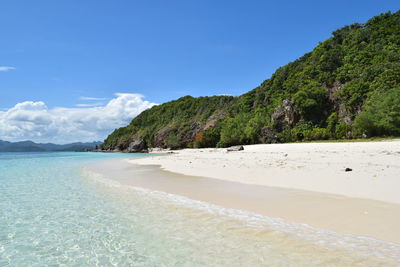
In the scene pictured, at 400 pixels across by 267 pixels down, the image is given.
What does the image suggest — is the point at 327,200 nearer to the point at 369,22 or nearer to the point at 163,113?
the point at 369,22

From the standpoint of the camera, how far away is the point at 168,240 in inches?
218

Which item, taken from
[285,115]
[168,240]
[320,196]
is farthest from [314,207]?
[285,115]

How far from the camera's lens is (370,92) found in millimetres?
48031

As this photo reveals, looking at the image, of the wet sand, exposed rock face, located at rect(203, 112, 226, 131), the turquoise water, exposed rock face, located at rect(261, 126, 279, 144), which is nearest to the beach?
the wet sand

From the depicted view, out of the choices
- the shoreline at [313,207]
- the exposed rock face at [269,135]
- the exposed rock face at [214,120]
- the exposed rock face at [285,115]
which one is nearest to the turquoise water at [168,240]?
the shoreline at [313,207]

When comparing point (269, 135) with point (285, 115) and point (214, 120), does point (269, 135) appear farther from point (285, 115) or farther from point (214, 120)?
point (214, 120)

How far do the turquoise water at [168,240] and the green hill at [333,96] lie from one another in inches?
1505

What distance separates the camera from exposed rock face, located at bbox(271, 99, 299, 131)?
61.2m

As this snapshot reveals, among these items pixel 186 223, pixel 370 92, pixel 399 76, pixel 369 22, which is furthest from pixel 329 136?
pixel 369 22

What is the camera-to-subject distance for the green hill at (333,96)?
1610 inches

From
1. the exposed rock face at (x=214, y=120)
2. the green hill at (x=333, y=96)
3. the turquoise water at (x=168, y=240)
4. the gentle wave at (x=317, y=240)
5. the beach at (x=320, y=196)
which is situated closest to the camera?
the gentle wave at (x=317, y=240)

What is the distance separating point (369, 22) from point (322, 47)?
14919 mm

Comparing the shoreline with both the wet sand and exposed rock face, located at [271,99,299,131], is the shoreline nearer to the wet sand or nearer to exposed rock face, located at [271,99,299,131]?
the wet sand

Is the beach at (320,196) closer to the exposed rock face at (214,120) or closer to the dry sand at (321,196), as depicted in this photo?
the dry sand at (321,196)
